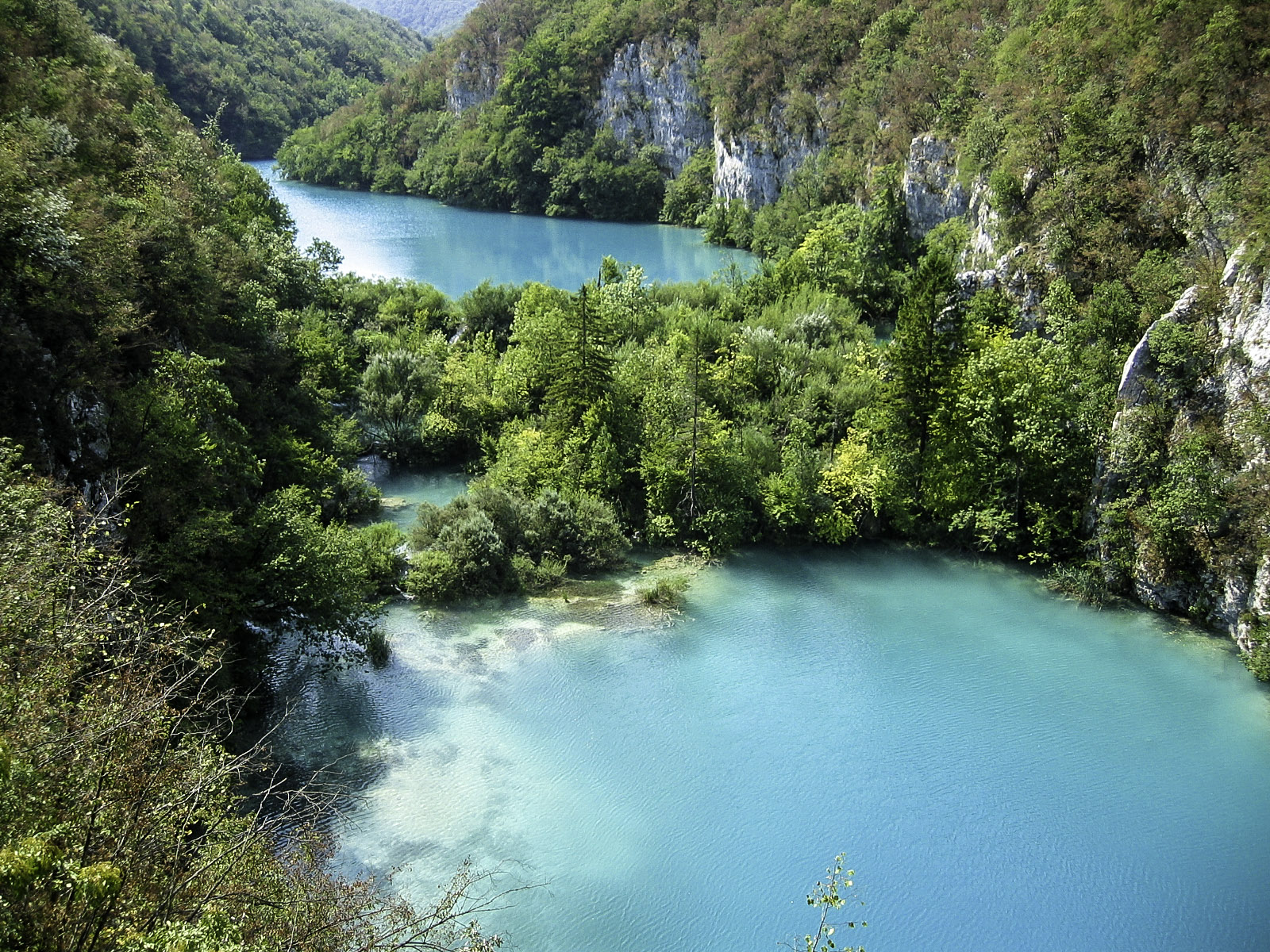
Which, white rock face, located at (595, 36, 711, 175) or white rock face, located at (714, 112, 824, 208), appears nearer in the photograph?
white rock face, located at (714, 112, 824, 208)

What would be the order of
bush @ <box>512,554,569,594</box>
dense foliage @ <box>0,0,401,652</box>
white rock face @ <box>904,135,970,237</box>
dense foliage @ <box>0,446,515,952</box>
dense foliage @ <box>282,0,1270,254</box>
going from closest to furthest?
dense foliage @ <box>0,446,515,952</box> < dense foliage @ <box>0,0,401,652</box> < bush @ <box>512,554,569,594</box> < dense foliage @ <box>282,0,1270,254</box> < white rock face @ <box>904,135,970,237</box>

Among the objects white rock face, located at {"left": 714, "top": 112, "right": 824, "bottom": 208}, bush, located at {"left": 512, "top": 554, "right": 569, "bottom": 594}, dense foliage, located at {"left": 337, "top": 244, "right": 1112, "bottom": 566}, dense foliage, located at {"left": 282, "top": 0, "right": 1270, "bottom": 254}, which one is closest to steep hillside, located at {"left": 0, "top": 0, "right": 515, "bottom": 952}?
bush, located at {"left": 512, "top": 554, "right": 569, "bottom": 594}

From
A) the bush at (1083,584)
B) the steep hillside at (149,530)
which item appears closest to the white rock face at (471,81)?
the steep hillside at (149,530)

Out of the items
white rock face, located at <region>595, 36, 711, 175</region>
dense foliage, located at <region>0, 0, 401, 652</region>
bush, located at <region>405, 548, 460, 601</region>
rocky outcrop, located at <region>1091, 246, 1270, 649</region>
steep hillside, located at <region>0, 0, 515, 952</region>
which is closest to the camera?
steep hillside, located at <region>0, 0, 515, 952</region>

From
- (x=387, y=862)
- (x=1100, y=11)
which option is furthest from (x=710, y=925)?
(x=1100, y=11)

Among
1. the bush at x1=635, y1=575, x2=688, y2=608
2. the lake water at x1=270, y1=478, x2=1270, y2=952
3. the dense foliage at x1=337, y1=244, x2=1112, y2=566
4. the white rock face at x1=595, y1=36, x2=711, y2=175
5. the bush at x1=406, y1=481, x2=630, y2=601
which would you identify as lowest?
the lake water at x1=270, y1=478, x2=1270, y2=952

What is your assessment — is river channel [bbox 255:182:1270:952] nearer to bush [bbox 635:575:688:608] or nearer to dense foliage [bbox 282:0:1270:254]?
bush [bbox 635:575:688:608]

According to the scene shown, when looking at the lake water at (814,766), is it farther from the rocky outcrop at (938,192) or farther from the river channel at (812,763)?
the rocky outcrop at (938,192)
